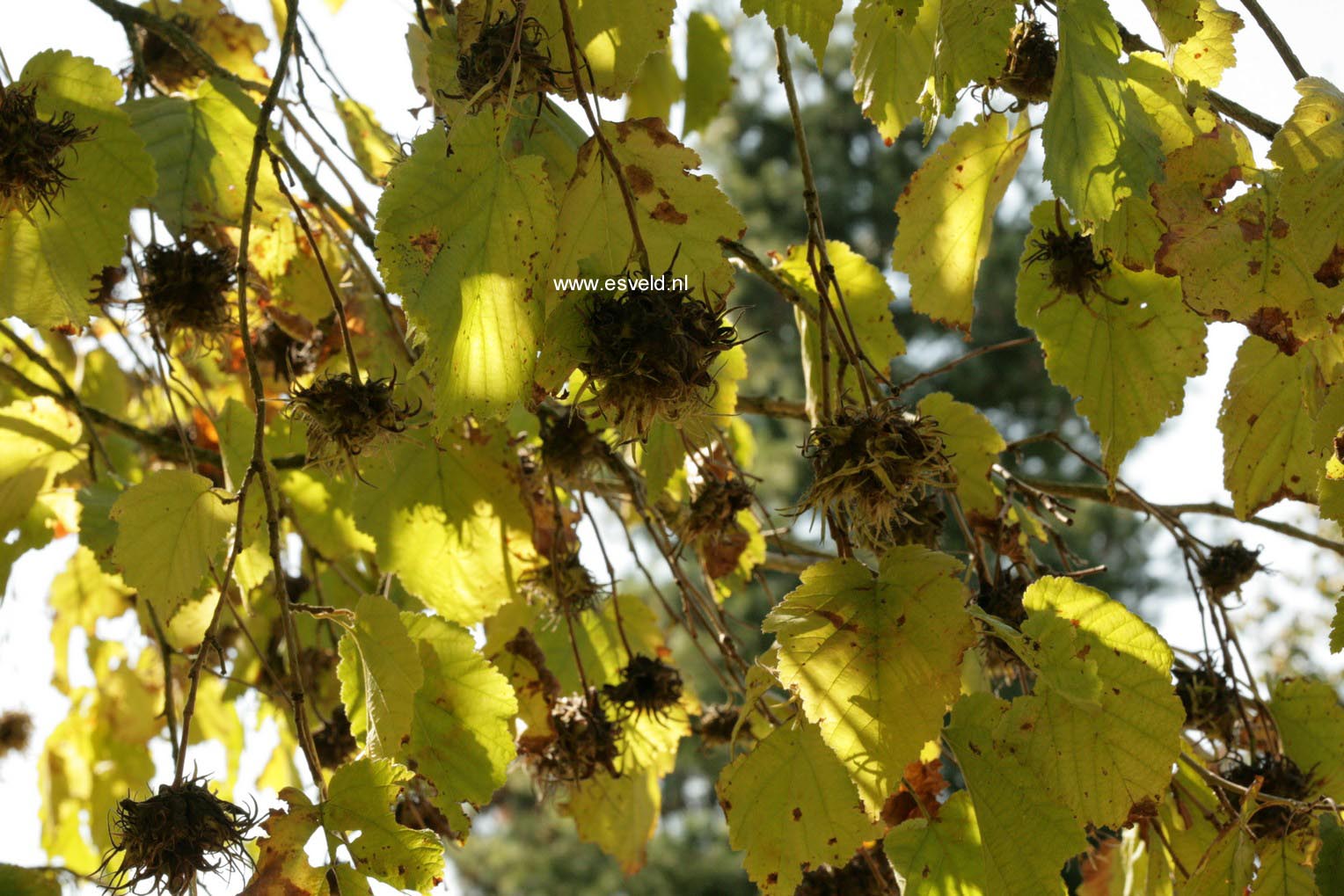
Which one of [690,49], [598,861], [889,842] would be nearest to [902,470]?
[889,842]

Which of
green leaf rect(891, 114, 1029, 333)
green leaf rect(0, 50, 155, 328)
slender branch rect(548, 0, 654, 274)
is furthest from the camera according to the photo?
green leaf rect(891, 114, 1029, 333)

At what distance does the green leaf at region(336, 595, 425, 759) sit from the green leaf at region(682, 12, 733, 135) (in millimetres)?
1179

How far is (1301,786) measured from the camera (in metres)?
1.35

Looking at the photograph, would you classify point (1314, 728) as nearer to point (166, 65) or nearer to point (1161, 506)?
point (1161, 506)

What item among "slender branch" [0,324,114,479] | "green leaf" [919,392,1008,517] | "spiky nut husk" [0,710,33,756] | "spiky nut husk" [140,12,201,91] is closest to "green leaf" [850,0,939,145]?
"green leaf" [919,392,1008,517]

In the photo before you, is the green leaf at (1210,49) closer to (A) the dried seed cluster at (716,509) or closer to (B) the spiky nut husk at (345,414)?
(A) the dried seed cluster at (716,509)

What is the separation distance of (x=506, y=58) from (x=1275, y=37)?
0.63m

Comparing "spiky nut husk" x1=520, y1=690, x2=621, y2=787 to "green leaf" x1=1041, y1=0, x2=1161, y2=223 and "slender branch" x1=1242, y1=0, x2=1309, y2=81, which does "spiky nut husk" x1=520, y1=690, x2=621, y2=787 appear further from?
"slender branch" x1=1242, y1=0, x2=1309, y2=81

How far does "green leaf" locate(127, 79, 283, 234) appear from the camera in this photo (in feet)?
4.20

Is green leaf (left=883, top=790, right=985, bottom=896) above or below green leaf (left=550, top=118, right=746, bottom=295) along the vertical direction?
below

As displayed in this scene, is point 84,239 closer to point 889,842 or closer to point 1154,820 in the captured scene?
point 889,842

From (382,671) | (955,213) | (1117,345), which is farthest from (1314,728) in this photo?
(382,671)

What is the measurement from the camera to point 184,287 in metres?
1.41

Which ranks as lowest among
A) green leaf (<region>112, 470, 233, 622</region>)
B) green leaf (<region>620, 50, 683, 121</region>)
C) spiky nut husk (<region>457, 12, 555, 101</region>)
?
green leaf (<region>112, 470, 233, 622</region>)
